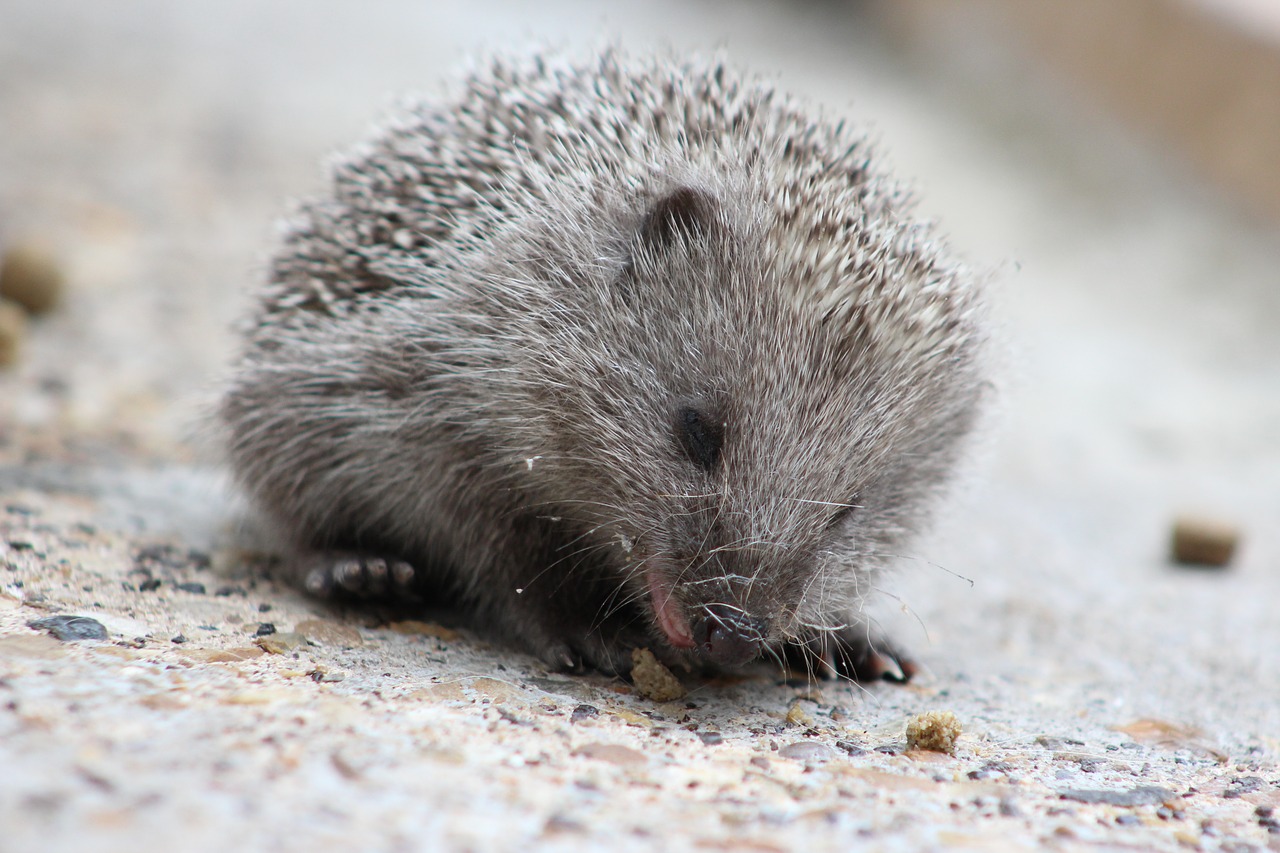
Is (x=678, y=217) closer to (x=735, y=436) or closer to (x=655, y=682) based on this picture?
(x=735, y=436)

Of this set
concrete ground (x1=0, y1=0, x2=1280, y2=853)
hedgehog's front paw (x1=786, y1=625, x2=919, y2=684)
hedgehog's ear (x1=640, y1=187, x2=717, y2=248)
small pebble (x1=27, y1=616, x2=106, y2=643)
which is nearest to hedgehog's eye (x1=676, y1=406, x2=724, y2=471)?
hedgehog's ear (x1=640, y1=187, x2=717, y2=248)

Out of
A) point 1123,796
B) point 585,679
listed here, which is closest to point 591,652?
point 585,679

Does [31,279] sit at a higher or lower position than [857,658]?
higher

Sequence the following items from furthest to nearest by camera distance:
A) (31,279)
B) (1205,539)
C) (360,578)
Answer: (31,279) < (1205,539) < (360,578)

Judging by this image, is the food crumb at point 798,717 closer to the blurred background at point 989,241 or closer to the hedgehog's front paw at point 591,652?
the hedgehog's front paw at point 591,652

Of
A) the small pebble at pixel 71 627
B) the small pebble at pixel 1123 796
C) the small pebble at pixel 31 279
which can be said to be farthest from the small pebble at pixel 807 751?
the small pebble at pixel 31 279

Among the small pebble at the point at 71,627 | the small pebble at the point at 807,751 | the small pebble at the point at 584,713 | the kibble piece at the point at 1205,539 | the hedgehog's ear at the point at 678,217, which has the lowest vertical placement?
the small pebble at the point at 71,627
